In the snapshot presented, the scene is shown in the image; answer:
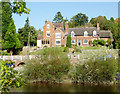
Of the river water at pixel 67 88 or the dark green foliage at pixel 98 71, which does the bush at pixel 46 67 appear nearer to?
the river water at pixel 67 88

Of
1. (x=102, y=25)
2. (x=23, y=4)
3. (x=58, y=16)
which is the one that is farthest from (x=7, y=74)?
(x=58, y=16)

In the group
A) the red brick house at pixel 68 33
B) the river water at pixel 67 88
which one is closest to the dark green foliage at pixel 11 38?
the red brick house at pixel 68 33

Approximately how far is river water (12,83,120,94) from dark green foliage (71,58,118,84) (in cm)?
81

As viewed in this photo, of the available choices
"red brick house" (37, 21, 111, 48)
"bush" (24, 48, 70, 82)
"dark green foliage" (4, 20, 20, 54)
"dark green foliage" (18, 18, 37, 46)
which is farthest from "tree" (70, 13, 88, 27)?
"bush" (24, 48, 70, 82)

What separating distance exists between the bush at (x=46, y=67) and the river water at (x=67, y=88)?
829 mm

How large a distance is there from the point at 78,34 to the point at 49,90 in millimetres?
33211

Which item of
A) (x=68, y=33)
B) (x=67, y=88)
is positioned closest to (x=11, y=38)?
(x=68, y=33)

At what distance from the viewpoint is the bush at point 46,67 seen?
19.3 m

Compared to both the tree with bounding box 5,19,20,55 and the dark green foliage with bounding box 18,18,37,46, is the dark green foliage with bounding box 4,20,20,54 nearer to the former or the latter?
the tree with bounding box 5,19,20,55

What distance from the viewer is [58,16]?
7950 cm

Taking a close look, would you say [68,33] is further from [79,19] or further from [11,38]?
[79,19]

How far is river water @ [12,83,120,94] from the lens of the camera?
1740cm

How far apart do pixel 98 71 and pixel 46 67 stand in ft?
16.8

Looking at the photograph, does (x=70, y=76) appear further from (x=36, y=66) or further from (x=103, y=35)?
(x=103, y=35)
